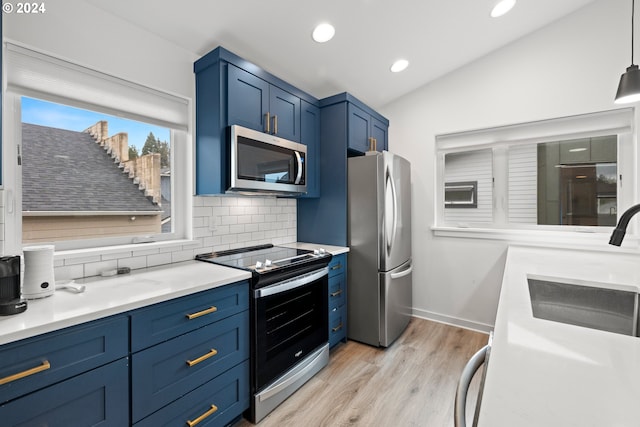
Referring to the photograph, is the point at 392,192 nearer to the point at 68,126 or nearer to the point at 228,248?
the point at 228,248

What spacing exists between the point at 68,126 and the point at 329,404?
2362mm

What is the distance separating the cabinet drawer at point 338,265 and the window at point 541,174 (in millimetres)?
1332

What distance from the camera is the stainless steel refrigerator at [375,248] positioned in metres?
2.67

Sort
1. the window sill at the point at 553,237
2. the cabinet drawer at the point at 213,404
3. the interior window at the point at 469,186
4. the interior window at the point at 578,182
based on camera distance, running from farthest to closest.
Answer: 1. the interior window at the point at 469,186
2. the interior window at the point at 578,182
3. the window sill at the point at 553,237
4. the cabinet drawer at the point at 213,404

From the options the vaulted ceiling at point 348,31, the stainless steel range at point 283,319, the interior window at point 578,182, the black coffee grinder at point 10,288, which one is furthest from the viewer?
the interior window at point 578,182

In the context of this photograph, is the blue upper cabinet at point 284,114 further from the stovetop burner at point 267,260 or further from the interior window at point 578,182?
the interior window at point 578,182

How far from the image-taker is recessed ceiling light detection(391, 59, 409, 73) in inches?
111

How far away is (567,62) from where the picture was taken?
2.66 m

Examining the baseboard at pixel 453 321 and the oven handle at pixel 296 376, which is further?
the baseboard at pixel 453 321

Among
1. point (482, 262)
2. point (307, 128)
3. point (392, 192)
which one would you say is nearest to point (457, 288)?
point (482, 262)

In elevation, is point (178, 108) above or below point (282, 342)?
above

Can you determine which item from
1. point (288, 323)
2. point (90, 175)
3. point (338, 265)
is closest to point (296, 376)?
point (288, 323)

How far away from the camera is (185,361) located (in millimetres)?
1472

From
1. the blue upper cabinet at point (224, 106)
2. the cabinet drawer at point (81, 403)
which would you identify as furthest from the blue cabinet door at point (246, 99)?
the cabinet drawer at point (81, 403)
